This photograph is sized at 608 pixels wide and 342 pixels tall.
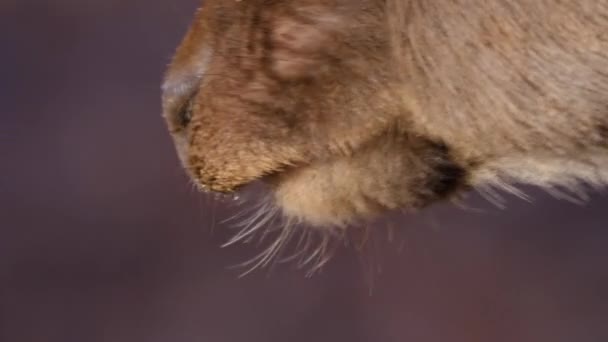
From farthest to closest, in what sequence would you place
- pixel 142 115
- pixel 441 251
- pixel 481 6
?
pixel 142 115 < pixel 441 251 < pixel 481 6

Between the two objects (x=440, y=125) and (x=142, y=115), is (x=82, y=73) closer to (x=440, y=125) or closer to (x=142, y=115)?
(x=142, y=115)

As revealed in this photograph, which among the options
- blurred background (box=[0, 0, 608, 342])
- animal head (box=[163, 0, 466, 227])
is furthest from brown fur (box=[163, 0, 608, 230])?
blurred background (box=[0, 0, 608, 342])

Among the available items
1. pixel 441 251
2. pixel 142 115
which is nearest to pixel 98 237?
pixel 142 115

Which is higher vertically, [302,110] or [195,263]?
[302,110]

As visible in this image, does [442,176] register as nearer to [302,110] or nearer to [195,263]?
[302,110]

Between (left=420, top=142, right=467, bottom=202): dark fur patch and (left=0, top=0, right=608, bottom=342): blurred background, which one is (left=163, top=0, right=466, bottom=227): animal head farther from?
(left=0, top=0, right=608, bottom=342): blurred background

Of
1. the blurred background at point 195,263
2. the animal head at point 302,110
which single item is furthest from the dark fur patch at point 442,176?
the blurred background at point 195,263

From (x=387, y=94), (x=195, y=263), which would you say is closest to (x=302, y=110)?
(x=387, y=94)
